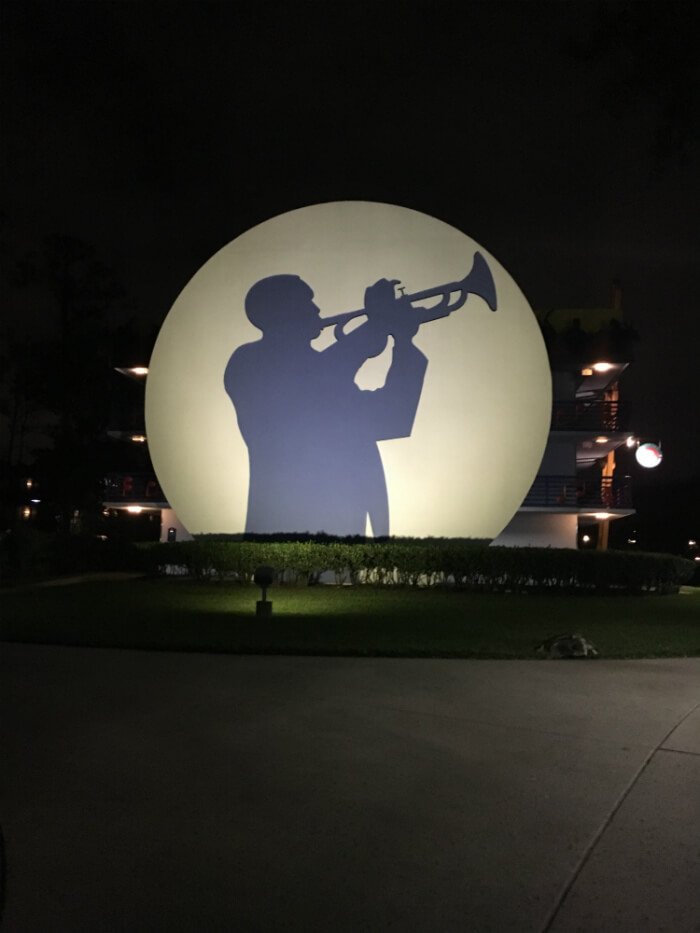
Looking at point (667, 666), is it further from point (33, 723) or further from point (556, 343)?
point (556, 343)

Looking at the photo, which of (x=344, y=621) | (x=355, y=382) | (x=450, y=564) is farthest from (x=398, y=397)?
(x=344, y=621)

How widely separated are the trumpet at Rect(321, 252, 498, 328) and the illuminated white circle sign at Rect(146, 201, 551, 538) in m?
0.04

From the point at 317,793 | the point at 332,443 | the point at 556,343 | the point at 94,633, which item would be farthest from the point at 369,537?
the point at 317,793

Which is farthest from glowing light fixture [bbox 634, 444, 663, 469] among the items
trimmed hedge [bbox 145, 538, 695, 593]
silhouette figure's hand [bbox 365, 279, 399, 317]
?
silhouette figure's hand [bbox 365, 279, 399, 317]

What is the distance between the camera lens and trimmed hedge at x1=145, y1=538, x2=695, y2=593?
18.6 metres

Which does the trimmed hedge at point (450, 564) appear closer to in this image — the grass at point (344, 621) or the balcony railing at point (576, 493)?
the grass at point (344, 621)

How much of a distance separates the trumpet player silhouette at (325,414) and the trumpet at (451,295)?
0.06 m

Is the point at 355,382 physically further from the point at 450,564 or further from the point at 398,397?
the point at 450,564

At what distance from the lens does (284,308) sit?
21.2 metres

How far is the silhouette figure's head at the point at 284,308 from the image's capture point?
68.9ft

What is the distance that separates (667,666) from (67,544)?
1705 centimetres

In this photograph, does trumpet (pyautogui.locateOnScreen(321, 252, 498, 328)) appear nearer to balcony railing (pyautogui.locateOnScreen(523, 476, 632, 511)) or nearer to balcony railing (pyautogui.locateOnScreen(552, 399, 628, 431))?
balcony railing (pyautogui.locateOnScreen(523, 476, 632, 511))

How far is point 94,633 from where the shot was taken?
10172 millimetres

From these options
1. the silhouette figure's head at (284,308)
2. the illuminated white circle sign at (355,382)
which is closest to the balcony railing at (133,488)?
the illuminated white circle sign at (355,382)
